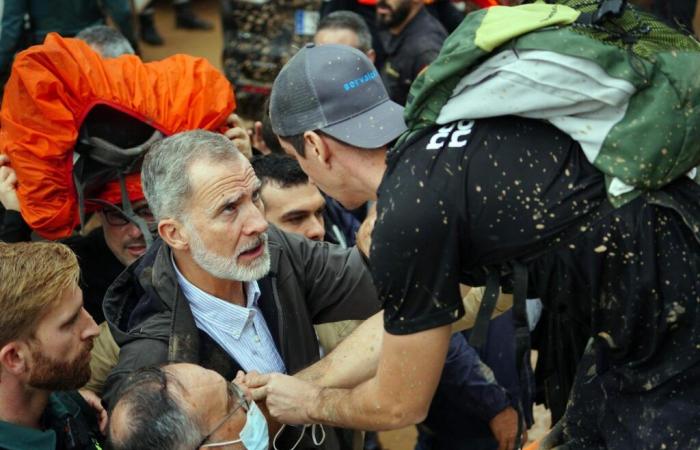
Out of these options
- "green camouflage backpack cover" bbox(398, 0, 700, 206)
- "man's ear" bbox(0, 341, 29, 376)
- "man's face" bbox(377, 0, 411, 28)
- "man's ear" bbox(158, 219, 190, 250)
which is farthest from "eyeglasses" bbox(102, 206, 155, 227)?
"man's face" bbox(377, 0, 411, 28)

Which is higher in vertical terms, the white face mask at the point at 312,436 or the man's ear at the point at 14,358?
the man's ear at the point at 14,358

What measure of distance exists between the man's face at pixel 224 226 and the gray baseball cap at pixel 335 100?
33 cm

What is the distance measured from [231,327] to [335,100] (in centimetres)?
84

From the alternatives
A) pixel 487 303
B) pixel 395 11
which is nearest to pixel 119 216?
pixel 487 303

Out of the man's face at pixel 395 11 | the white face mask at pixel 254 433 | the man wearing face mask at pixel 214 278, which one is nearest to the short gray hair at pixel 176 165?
the man wearing face mask at pixel 214 278

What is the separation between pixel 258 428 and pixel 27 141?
5.27 ft

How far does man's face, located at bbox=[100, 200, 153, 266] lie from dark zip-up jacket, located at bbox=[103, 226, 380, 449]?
0.76m

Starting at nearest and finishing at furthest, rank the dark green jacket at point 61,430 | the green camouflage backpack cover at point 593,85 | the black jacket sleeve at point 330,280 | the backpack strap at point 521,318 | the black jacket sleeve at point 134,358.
→ the green camouflage backpack cover at point 593,85, the backpack strap at point 521,318, the dark green jacket at point 61,430, the black jacket sleeve at point 134,358, the black jacket sleeve at point 330,280

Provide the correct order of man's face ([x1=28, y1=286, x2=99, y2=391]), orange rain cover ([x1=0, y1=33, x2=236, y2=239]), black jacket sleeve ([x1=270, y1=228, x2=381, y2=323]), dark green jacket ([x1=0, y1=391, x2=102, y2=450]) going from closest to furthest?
dark green jacket ([x1=0, y1=391, x2=102, y2=450]), man's face ([x1=28, y1=286, x2=99, y2=391]), black jacket sleeve ([x1=270, y1=228, x2=381, y2=323]), orange rain cover ([x1=0, y1=33, x2=236, y2=239])

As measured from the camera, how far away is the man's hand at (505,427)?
13.3ft

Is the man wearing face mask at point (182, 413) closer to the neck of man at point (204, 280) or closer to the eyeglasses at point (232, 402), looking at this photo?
the eyeglasses at point (232, 402)

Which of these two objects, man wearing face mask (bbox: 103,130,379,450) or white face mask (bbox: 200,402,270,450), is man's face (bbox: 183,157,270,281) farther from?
white face mask (bbox: 200,402,270,450)

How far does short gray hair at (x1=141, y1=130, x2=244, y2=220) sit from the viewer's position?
10.5 feet

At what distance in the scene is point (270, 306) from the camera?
3279 mm
